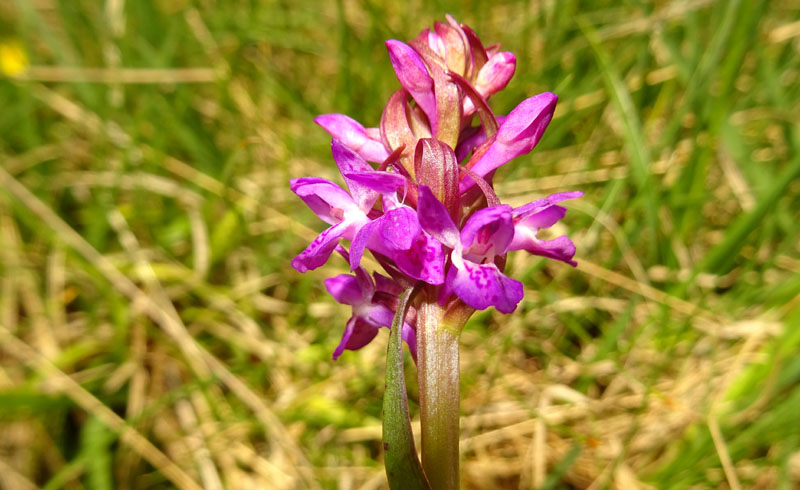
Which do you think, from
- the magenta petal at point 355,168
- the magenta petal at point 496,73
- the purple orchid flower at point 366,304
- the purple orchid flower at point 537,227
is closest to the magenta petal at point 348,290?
the purple orchid flower at point 366,304

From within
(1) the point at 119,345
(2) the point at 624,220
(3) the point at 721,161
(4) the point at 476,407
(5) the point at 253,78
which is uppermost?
(5) the point at 253,78

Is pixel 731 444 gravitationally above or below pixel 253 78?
below

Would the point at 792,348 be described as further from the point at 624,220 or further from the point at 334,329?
the point at 334,329

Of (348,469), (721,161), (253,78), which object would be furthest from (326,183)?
(253,78)

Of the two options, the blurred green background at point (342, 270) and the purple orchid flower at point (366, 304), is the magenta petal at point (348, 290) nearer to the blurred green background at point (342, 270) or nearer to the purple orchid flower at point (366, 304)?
the purple orchid flower at point (366, 304)

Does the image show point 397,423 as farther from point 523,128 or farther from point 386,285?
point 523,128
